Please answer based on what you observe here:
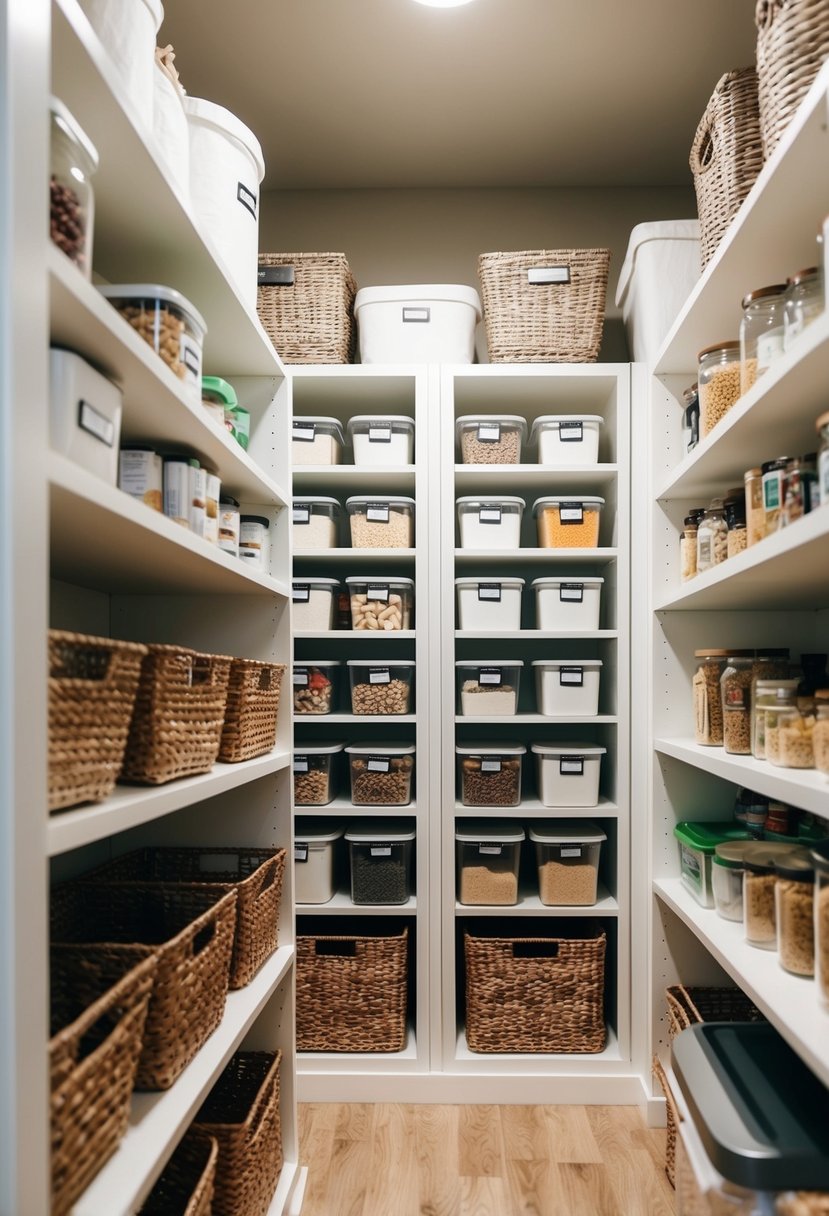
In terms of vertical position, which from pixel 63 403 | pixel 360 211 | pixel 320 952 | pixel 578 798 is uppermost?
pixel 360 211

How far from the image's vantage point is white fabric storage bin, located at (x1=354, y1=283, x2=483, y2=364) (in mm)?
A: 2680

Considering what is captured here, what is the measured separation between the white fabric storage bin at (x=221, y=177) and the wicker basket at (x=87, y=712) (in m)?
0.80

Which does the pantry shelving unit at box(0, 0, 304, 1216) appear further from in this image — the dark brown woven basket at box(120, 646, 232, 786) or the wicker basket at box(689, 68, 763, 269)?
the wicker basket at box(689, 68, 763, 269)

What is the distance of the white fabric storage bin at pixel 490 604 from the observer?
8.62 ft

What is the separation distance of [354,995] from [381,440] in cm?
163

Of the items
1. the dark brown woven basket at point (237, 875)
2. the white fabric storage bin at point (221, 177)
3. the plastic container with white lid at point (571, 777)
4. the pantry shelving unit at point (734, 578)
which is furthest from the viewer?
the plastic container with white lid at point (571, 777)

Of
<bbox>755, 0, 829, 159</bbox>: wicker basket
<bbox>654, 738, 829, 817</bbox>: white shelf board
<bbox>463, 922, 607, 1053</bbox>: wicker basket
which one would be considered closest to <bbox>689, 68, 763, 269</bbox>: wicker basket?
<bbox>755, 0, 829, 159</bbox>: wicker basket

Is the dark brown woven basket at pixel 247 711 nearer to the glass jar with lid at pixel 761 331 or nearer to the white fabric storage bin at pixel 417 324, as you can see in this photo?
the glass jar with lid at pixel 761 331

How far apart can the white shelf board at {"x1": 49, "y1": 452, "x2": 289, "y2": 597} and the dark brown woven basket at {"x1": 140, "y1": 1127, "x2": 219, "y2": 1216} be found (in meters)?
0.97

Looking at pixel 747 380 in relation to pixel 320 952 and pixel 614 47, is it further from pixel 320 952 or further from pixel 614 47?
pixel 320 952

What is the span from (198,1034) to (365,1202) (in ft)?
3.20

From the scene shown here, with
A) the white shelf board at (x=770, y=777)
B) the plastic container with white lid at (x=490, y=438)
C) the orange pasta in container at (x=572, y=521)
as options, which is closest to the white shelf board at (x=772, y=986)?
the white shelf board at (x=770, y=777)

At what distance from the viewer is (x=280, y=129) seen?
8.98ft

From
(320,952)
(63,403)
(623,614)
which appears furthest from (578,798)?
(63,403)
